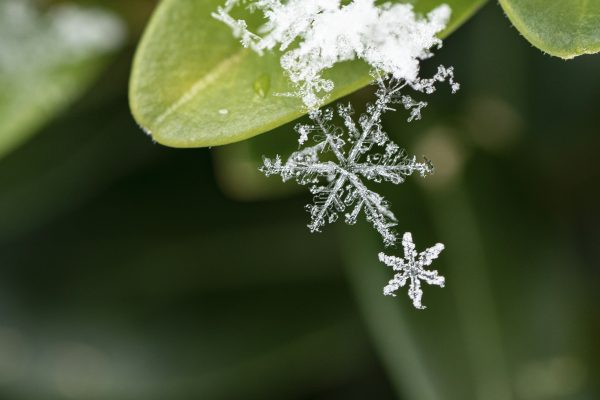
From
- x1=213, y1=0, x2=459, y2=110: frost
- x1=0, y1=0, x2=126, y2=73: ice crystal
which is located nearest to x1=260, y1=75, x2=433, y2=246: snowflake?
x1=213, y1=0, x2=459, y2=110: frost

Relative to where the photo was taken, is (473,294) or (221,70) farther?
(473,294)

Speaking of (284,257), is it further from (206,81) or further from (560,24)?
(560,24)

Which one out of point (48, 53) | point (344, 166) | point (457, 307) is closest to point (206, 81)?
point (344, 166)

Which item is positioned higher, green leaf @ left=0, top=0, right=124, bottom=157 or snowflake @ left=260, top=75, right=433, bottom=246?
green leaf @ left=0, top=0, right=124, bottom=157

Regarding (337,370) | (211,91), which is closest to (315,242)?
(337,370)

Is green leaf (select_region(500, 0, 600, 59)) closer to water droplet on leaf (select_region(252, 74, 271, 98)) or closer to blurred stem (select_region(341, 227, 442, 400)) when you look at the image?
water droplet on leaf (select_region(252, 74, 271, 98))

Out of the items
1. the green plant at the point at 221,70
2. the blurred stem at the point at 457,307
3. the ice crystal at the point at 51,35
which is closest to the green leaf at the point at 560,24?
the green plant at the point at 221,70
